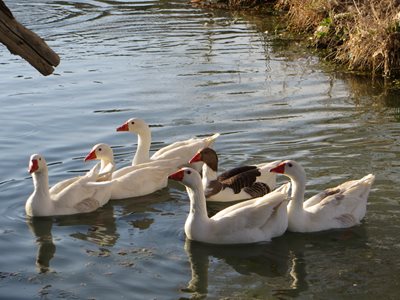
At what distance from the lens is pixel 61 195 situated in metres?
10.4

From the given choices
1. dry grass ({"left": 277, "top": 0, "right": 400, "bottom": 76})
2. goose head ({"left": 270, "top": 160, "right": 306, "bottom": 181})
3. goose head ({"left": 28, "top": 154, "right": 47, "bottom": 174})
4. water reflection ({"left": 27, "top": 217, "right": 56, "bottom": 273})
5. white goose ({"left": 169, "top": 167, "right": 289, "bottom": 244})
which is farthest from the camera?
dry grass ({"left": 277, "top": 0, "right": 400, "bottom": 76})

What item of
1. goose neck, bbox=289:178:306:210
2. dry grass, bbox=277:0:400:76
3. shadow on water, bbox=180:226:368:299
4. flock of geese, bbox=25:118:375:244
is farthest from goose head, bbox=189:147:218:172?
dry grass, bbox=277:0:400:76

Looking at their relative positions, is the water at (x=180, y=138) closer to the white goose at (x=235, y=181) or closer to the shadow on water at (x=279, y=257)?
the shadow on water at (x=279, y=257)

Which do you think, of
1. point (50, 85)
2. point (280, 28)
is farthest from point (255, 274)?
point (280, 28)

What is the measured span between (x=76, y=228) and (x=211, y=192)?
1642mm

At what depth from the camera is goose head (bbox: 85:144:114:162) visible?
11312 millimetres

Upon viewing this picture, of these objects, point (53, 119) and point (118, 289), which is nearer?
point (118, 289)

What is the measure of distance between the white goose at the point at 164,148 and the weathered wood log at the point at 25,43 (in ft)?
13.8

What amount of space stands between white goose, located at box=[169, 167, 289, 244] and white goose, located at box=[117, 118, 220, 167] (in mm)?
2080

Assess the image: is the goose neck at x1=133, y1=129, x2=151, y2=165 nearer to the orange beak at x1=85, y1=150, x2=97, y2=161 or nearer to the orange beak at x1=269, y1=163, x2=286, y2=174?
the orange beak at x1=85, y1=150, x2=97, y2=161

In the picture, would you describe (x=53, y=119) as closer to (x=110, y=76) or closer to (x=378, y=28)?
(x=110, y=76)

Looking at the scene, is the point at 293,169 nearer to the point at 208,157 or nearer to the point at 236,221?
the point at 236,221

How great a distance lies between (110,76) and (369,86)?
4662 millimetres

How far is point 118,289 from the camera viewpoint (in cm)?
814
